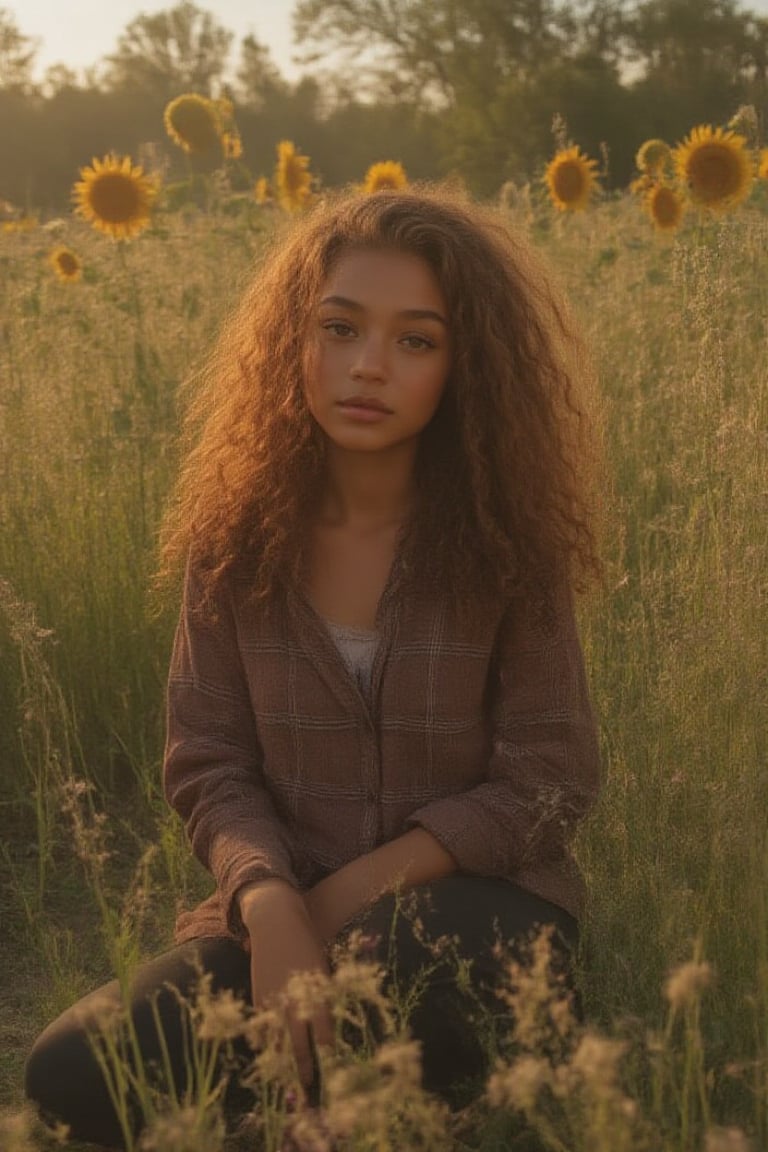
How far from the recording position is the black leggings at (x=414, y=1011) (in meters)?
1.88

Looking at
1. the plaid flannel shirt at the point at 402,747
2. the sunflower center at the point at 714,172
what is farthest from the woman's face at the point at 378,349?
the sunflower center at the point at 714,172

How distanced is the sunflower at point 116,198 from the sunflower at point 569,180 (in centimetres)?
198

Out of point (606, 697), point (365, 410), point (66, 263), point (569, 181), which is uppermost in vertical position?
point (569, 181)

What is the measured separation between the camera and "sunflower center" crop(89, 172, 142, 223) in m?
5.00

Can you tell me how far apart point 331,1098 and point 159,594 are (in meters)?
2.26

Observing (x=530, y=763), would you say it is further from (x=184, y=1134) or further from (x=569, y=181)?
(x=569, y=181)

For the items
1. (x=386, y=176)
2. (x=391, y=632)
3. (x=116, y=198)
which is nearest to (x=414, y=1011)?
(x=391, y=632)

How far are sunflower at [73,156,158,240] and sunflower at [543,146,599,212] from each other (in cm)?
198

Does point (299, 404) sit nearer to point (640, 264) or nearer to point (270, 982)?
point (270, 982)

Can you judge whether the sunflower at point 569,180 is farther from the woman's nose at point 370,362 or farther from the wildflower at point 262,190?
the woman's nose at point 370,362

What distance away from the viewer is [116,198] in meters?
5.00

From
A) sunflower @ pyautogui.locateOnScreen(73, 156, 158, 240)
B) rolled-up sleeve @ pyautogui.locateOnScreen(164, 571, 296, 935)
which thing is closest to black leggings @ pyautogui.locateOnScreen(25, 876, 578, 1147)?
rolled-up sleeve @ pyautogui.locateOnScreen(164, 571, 296, 935)

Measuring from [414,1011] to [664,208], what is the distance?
412cm

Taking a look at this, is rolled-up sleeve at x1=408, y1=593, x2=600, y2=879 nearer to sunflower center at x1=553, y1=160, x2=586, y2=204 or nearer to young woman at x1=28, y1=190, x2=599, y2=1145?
young woman at x1=28, y1=190, x2=599, y2=1145
